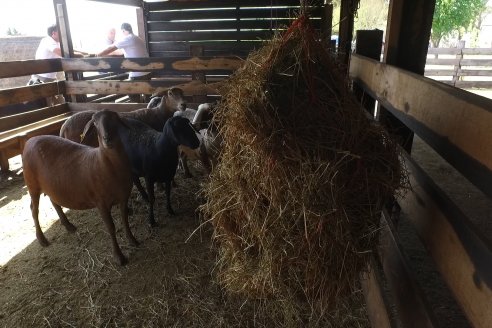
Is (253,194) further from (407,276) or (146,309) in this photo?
(146,309)

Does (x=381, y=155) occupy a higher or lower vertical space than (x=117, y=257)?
higher

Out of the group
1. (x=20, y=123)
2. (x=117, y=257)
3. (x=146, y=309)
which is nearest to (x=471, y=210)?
(x=146, y=309)

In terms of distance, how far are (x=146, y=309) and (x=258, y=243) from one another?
1472 millimetres

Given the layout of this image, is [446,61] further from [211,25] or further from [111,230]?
[111,230]

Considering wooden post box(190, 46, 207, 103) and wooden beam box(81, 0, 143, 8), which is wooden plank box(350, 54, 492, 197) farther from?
wooden beam box(81, 0, 143, 8)

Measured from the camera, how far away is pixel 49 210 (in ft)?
14.8

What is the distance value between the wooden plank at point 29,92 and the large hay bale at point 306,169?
5.42 metres

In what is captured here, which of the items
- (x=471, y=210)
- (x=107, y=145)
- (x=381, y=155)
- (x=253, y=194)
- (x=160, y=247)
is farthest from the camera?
(x=471, y=210)

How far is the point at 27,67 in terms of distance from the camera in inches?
233

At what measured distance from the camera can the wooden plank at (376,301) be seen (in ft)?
6.86

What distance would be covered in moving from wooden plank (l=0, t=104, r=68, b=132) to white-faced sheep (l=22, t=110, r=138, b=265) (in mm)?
2703

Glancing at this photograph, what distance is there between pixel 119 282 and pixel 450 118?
3.03 metres

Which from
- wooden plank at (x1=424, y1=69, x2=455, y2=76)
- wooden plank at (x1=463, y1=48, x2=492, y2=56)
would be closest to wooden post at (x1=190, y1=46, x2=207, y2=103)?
wooden plank at (x1=424, y1=69, x2=455, y2=76)

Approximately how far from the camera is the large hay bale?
1.59m
